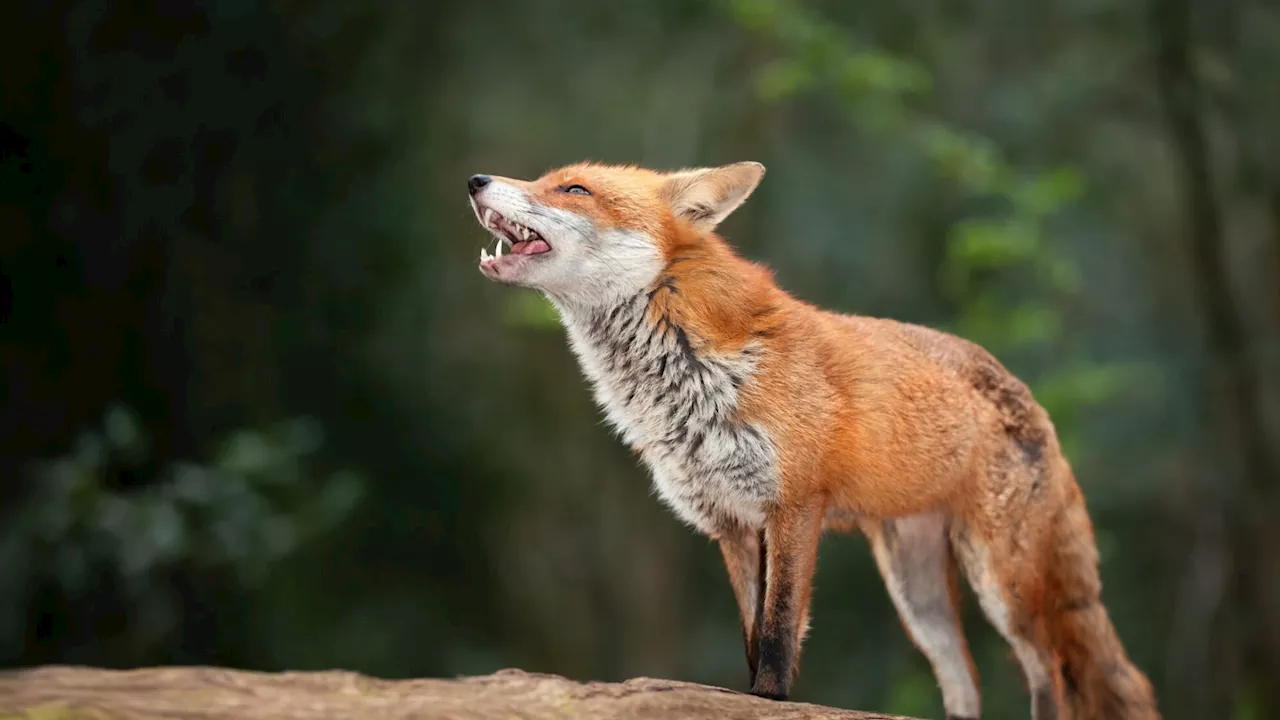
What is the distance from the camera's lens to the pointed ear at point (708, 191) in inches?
132

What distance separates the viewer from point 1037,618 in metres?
3.52

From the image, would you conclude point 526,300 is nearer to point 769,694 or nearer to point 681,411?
point 681,411

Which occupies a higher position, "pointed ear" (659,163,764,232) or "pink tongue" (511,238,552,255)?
"pointed ear" (659,163,764,232)

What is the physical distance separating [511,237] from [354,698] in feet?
4.50

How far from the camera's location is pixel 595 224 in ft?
10.9

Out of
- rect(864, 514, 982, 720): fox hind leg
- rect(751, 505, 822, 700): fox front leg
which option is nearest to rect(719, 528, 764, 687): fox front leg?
rect(751, 505, 822, 700): fox front leg

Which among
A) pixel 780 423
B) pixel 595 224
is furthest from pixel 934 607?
pixel 595 224

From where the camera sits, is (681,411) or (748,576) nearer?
(681,411)

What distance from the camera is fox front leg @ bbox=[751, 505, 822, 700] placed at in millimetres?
3107

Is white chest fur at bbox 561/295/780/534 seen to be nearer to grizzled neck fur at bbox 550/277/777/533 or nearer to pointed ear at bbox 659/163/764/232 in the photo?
grizzled neck fur at bbox 550/277/777/533

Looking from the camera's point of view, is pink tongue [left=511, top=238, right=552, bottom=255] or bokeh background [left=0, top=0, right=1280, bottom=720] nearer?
pink tongue [left=511, top=238, right=552, bottom=255]

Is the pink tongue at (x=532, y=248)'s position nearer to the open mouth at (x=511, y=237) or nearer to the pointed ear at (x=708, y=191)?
the open mouth at (x=511, y=237)

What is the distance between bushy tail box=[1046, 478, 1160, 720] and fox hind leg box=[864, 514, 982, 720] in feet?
0.98

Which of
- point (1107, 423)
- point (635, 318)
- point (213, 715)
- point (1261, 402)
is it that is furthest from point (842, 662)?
point (213, 715)
